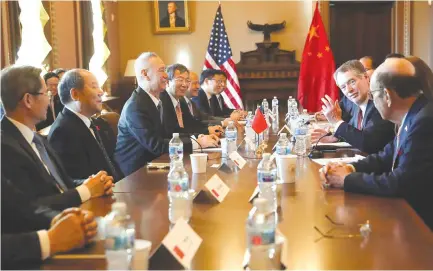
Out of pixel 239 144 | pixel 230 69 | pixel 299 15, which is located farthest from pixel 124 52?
pixel 239 144

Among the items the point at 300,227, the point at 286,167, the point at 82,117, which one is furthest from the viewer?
the point at 82,117

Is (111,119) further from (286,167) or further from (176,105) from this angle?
(286,167)

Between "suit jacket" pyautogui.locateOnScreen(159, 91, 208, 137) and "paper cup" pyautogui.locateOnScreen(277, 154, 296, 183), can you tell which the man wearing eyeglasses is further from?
"paper cup" pyautogui.locateOnScreen(277, 154, 296, 183)

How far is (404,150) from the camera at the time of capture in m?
2.19

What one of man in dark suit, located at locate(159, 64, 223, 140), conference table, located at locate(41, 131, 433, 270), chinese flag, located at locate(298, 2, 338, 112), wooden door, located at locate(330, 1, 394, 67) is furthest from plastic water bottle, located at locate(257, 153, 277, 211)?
wooden door, located at locate(330, 1, 394, 67)

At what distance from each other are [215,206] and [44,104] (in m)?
0.74

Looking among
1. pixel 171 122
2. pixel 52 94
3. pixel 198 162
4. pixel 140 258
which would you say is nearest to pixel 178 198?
pixel 140 258

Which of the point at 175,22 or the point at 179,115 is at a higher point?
the point at 175,22

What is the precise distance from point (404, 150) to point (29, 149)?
4.56 ft

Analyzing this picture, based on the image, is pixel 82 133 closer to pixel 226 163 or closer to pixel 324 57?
pixel 226 163

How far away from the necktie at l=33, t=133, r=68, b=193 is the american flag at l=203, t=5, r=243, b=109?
558 cm

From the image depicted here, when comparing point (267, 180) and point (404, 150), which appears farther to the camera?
point (404, 150)

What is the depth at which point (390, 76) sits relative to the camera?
224 cm

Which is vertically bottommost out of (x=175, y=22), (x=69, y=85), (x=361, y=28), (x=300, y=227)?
(x=300, y=227)
